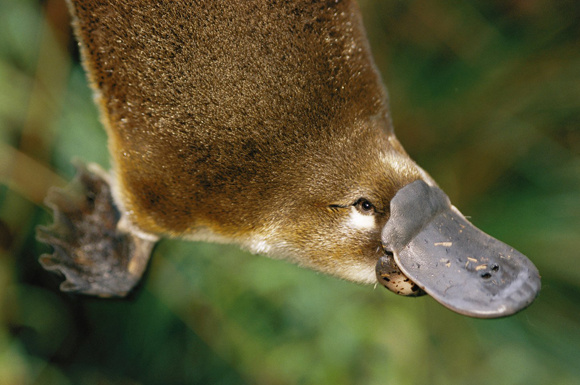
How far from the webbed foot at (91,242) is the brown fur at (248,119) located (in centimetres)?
27

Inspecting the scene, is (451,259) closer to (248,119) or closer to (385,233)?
(385,233)

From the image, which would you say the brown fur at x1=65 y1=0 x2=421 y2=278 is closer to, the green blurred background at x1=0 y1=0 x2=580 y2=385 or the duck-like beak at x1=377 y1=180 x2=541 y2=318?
the duck-like beak at x1=377 y1=180 x2=541 y2=318

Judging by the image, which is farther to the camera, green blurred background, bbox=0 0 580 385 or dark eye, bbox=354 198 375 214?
green blurred background, bbox=0 0 580 385

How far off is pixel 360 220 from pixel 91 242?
0.66m

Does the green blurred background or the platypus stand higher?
the platypus

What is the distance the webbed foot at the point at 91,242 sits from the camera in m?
1.17

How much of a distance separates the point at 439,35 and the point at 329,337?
3.09ft

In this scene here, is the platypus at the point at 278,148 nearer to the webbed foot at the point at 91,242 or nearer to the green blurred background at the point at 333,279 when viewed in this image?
the webbed foot at the point at 91,242

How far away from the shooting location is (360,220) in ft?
2.84

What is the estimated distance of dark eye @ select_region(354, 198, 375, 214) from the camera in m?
0.86

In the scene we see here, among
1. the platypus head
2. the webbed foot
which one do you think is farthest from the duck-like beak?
the webbed foot

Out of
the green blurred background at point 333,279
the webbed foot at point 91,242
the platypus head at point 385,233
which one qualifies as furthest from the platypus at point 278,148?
the green blurred background at point 333,279

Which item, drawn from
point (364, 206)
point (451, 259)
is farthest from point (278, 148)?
point (451, 259)

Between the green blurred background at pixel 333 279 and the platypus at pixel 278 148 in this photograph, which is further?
the green blurred background at pixel 333 279
